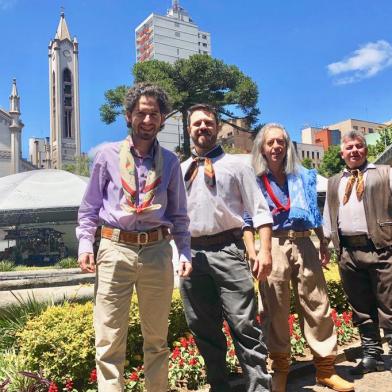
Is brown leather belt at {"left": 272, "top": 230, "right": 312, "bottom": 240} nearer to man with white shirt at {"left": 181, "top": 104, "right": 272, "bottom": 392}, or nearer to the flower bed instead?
man with white shirt at {"left": 181, "top": 104, "right": 272, "bottom": 392}

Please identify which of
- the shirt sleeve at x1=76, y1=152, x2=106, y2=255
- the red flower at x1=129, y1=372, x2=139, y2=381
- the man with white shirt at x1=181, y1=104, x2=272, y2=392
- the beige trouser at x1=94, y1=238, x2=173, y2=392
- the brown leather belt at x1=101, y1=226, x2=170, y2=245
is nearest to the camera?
the beige trouser at x1=94, y1=238, x2=173, y2=392

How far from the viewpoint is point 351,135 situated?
4.35 m

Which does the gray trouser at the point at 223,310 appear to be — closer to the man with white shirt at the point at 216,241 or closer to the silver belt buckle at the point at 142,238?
the man with white shirt at the point at 216,241

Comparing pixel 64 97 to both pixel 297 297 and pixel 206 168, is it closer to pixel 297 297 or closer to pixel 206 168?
pixel 206 168

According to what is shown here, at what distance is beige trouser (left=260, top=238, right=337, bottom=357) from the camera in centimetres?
364

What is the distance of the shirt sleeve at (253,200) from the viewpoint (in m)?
3.37

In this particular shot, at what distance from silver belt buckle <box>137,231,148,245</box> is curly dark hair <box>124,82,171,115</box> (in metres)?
0.88

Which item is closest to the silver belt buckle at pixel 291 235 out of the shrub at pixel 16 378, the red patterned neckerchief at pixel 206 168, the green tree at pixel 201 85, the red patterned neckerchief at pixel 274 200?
the red patterned neckerchief at pixel 274 200

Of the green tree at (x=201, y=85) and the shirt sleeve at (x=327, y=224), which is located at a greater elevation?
the green tree at (x=201, y=85)

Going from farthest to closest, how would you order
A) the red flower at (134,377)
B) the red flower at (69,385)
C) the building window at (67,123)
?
the building window at (67,123)
the red flower at (134,377)
the red flower at (69,385)

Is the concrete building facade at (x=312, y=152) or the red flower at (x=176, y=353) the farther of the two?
the concrete building facade at (x=312, y=152)

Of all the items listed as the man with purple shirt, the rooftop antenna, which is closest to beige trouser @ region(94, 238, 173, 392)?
the man with purple shirt

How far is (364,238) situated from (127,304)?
96.6 inches

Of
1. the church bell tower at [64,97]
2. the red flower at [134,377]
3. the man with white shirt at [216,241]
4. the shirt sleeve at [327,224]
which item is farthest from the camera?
the church bell tower at [64,97]
